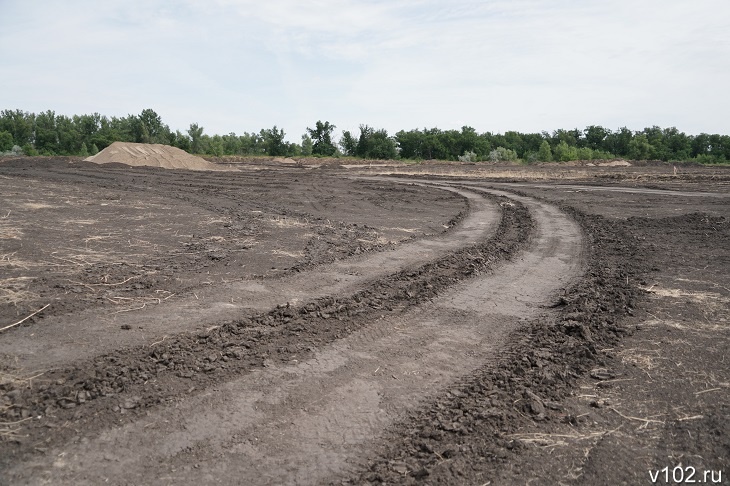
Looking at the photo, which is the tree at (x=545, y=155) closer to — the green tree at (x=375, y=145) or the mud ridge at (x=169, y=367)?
the green tree at (x=375, y=145)

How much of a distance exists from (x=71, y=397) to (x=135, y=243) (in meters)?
6.99

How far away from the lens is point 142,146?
43938 mm

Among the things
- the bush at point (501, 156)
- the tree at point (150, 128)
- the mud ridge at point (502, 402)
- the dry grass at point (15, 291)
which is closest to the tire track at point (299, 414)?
the mud ridge at point (502, 402)

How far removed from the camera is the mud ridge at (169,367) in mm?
3887

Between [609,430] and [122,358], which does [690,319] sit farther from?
[122,358]

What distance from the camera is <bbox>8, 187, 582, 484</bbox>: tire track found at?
132 inches

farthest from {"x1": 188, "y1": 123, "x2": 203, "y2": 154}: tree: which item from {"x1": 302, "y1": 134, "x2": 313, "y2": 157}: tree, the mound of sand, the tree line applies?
the mound of sand

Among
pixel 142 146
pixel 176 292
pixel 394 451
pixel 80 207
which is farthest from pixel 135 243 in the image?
pixel 142 146

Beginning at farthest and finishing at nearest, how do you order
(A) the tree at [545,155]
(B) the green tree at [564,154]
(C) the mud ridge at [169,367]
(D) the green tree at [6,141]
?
(D) the green tree at [6,141]
(A) the tree at [545,155]
(B) the green tree at [564,154]
(C) the mud ridge at [169,367]

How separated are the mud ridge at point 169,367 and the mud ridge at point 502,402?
1726 millimetres

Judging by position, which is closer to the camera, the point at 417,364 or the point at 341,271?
the point at 417,364

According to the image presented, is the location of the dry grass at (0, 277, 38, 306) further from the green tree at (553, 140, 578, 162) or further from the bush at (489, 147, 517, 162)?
the green tree at (553, 140, 578, 162)

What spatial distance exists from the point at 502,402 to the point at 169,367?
316cm

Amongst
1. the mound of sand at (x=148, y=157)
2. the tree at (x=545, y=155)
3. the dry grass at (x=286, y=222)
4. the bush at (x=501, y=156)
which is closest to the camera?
the dry grass at (x=286, y=222)
